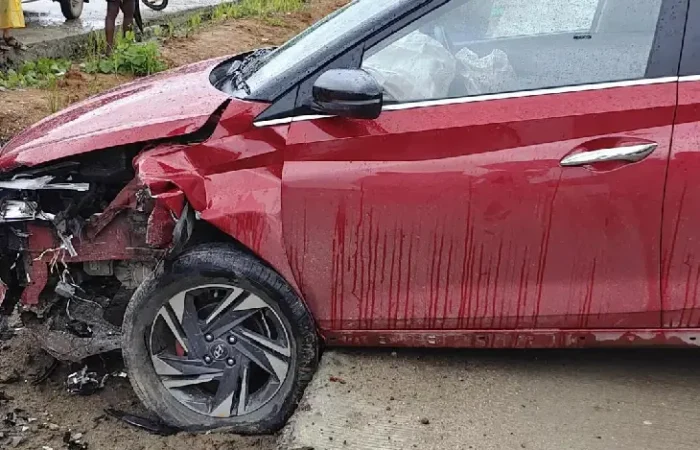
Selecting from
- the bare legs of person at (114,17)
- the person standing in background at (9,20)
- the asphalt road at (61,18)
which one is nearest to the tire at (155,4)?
the asphalt road at (61,18)

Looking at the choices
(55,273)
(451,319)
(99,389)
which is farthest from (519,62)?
(99,389)

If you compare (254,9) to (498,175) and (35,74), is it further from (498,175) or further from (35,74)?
(498,175)

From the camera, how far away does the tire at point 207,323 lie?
10.3 ft

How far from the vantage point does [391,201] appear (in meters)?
3.02

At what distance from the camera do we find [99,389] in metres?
3.74

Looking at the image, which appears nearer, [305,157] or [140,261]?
[305,157]

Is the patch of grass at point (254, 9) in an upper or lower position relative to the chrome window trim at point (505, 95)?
lower

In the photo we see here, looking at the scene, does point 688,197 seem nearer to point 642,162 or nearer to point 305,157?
point 642,162

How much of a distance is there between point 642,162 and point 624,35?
49cm

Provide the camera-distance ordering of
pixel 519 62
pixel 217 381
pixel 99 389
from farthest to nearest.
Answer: pixel 99 389
pixel 217 381
pixel 519 62

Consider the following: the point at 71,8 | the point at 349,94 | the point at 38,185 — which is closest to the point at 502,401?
the point at 349,94

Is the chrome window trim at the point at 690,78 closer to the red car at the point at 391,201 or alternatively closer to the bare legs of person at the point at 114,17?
the red car at the point at 391,201

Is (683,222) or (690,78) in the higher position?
(690,78)

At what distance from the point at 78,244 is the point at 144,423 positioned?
797mm
